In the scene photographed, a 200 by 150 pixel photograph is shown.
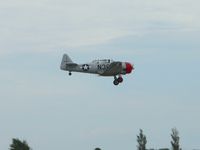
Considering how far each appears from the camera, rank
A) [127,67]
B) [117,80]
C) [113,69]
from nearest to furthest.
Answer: [117,80] < [113,69] < [127,67]

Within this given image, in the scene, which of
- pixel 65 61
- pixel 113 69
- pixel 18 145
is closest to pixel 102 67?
pixel 113 69

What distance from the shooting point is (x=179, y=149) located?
412 ft

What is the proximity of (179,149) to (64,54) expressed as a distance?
42009 millimetres

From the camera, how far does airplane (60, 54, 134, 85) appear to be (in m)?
89.1

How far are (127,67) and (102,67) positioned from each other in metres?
3.09

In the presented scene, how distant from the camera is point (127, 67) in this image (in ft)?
298

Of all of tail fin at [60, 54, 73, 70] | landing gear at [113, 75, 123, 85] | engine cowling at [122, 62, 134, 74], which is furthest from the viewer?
engine cowling at [122, 62, 134, 74]

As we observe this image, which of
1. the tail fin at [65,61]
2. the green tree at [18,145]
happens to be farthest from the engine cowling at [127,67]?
the green tree at [18,145]

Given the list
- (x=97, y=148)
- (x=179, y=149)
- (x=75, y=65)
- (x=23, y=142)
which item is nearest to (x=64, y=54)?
(x=75, y=65)

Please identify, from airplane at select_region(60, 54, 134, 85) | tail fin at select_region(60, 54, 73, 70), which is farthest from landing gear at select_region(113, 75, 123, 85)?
tail fin at select_region(60, 54, 73, 70)

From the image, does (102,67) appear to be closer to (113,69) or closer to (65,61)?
(113,69)

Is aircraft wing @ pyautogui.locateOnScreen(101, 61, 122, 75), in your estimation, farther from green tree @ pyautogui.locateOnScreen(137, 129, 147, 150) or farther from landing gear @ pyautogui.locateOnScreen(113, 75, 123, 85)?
green tree @ pyautogui.locateOnScreen(137, 129, 147, 150)

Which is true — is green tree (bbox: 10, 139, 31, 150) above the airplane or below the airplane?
below

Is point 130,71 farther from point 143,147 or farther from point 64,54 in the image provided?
point 143,147
